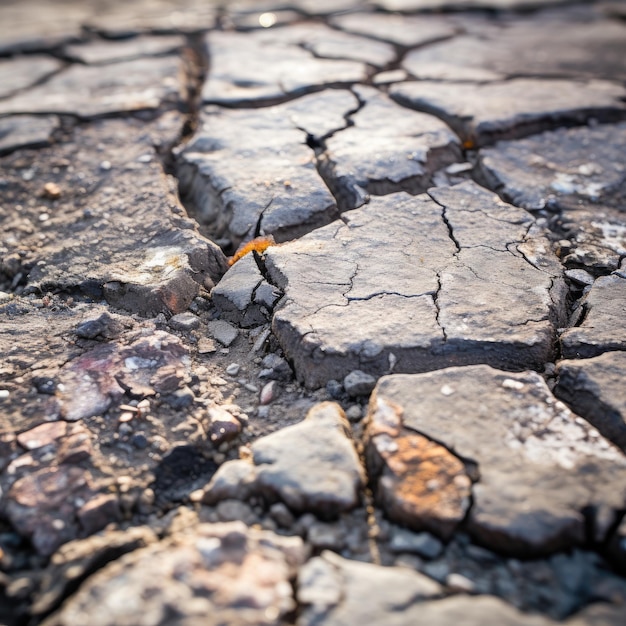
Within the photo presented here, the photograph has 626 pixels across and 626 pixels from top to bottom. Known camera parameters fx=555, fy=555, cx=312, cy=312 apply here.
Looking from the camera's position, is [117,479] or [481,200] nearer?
[117,479]

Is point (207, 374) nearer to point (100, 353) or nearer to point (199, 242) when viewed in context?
point (100, 353)

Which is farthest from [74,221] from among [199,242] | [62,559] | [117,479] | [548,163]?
[548,163]

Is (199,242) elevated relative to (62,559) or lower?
elevated

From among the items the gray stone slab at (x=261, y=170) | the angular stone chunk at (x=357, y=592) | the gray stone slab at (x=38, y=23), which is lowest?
the angular stone chunk at (x=357, y=592)

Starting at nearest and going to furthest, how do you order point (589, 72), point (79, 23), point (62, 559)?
point (62, 559)
point (589, 72)
point (79, 23)

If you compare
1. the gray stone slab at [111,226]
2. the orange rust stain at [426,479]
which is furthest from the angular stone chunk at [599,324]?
the gray stone slab at [111,226]

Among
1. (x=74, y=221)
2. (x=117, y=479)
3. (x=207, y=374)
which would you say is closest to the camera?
(x=117, y=479)

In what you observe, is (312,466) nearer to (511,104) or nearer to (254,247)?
(254,247)

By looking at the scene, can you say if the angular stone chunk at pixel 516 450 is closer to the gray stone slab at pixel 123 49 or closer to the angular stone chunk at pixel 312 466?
the angular stone chunk at pixel 312 466
